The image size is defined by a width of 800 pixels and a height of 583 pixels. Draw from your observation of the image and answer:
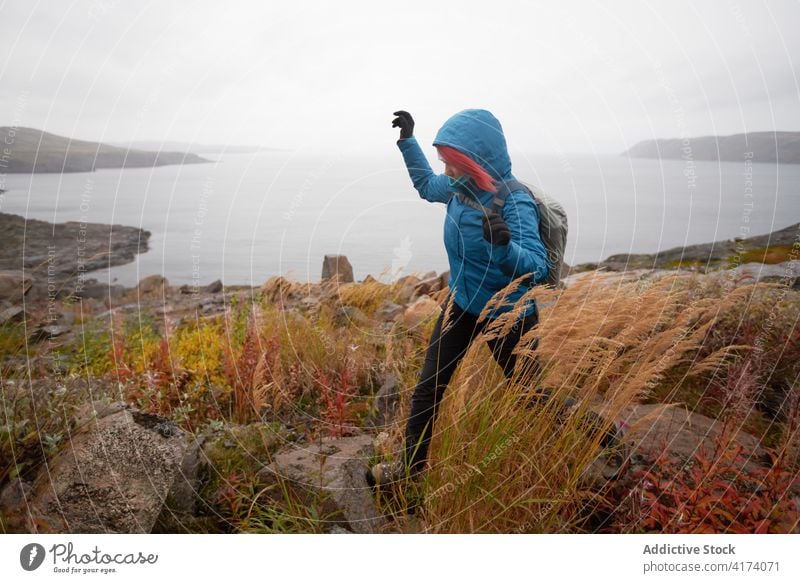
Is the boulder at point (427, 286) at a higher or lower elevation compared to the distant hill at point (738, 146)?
lower

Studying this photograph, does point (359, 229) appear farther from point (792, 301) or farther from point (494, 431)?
point (792, 301)

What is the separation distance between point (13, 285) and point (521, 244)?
3758 mm

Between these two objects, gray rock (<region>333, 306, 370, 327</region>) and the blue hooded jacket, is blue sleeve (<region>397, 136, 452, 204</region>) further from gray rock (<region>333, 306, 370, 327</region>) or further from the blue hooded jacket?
gray rock (<region>333, 306, 370, 327</region>)

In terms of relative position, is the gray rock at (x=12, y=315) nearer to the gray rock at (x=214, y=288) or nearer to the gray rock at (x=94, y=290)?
the gray rock at (x=94, y=290)

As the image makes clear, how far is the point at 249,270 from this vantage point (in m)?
3.66

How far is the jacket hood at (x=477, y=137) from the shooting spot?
2.55 m

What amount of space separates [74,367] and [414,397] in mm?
2778

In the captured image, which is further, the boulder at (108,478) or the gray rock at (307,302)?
the gray rock at (307,302)

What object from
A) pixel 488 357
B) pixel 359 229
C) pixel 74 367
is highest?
pixel 359 229

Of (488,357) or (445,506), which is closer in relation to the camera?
(445,506)

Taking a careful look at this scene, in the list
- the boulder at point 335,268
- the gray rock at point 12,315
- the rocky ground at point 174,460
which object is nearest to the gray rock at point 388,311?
the boulder at point 335,268

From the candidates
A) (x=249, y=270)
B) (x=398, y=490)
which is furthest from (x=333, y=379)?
(x=398, y=490)
